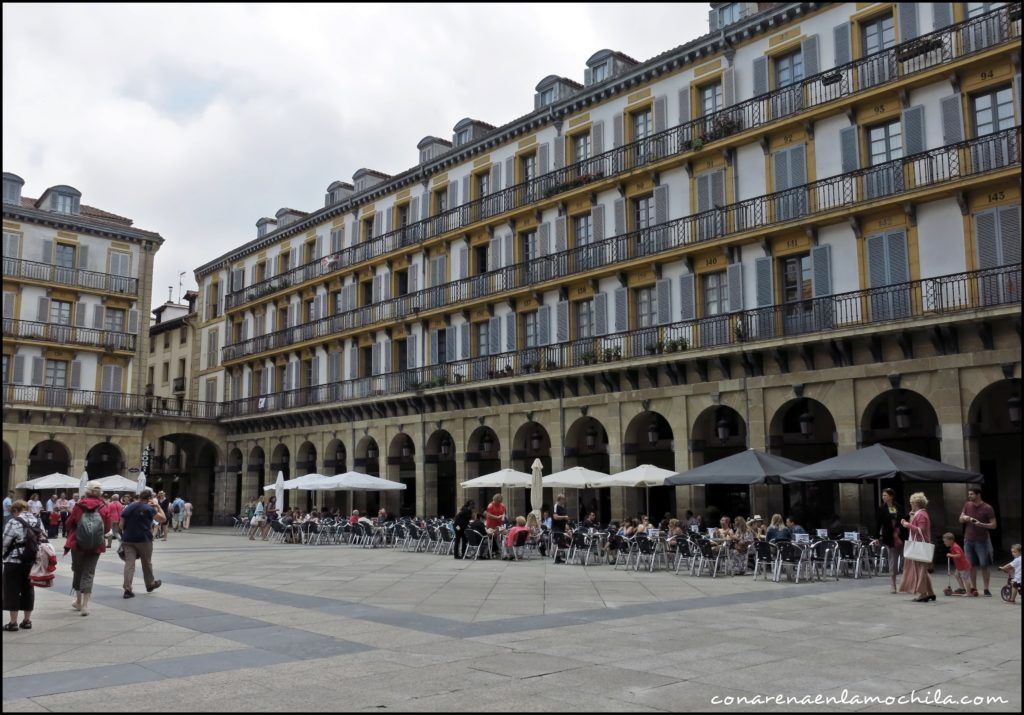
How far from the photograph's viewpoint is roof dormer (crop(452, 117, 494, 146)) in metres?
39.5

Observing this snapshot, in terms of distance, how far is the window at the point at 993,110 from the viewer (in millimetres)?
22422

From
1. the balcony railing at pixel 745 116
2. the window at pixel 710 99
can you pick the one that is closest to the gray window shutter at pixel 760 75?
the balcony railing at pixel 745 116

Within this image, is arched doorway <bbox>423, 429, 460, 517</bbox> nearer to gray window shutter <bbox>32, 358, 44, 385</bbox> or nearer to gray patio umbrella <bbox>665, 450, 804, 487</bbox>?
gray patio umbrella <bbox>665, 450, 804, 487</bbox>

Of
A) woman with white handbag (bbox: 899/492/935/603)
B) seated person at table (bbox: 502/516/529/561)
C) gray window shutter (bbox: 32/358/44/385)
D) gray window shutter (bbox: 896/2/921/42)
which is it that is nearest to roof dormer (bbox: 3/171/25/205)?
gray window shutter (bbox: 32/358/44/385)

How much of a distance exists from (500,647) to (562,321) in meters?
23.5

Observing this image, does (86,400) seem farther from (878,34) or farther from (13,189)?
(878,34)

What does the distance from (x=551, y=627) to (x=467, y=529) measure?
12707 mm

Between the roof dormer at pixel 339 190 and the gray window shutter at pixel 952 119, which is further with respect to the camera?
the roof dormer at pixel 339 190

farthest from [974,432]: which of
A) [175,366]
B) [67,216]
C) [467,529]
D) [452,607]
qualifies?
[175,366]

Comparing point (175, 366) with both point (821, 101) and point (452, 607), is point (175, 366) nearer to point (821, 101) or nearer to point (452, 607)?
point (821, 101)

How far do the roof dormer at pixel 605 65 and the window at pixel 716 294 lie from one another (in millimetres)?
8558

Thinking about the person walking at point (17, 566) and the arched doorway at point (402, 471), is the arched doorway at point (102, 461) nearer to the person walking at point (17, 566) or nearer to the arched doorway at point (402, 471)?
the arched doorway at point (402, 471)

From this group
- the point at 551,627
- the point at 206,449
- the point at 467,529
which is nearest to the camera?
the point at 551,627

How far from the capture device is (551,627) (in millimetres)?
11180
